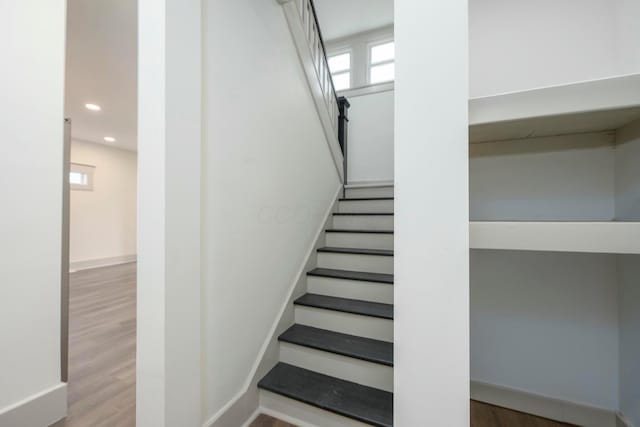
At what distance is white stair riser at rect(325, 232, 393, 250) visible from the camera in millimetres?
2170

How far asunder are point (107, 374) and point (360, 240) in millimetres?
2106

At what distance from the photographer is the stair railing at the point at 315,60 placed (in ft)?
6.51

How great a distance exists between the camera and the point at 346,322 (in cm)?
168

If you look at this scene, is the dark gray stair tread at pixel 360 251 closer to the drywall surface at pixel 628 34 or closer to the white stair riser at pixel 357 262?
the white stair riser at pixel 357 262

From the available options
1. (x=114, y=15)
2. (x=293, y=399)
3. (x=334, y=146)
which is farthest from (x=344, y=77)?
(x=293, y=399)

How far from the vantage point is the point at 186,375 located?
108 centimetres

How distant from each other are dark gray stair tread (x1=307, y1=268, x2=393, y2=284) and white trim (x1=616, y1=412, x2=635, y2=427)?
1307mm

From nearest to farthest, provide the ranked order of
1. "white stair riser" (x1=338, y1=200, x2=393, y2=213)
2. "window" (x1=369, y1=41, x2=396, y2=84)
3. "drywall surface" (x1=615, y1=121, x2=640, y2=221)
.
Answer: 1. "drywall surface" (x1=615, y1=121, x2=640, y2=221)
2. "white stair riser" (x1=338, y1=200, x2=393, y2=213)
3. "window" (x1=369, y1=41, x2=396, y2=84)

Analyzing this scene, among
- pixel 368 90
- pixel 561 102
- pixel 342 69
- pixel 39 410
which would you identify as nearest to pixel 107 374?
pixel 39 410

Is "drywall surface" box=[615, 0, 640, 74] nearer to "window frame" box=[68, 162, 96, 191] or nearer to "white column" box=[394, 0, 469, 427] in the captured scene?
"white column" box=[394, 0, 469, 427]

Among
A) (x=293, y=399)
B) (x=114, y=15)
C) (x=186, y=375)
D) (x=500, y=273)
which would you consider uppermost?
(x=114, y=15)

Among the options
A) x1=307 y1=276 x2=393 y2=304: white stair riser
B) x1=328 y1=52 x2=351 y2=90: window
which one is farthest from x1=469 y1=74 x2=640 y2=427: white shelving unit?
x1=328 y1=52 x2=351 y2=90: window

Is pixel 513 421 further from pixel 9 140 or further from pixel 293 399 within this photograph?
pixel 9 140

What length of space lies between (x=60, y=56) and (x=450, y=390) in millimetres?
2448
